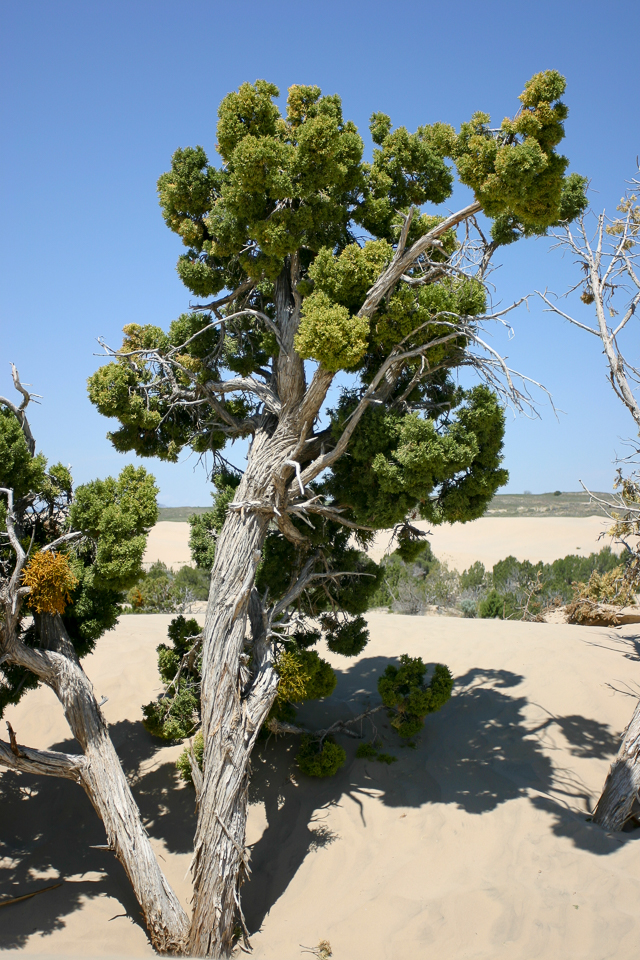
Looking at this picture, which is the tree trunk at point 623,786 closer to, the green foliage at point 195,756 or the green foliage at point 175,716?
the green foliage at point 195,756

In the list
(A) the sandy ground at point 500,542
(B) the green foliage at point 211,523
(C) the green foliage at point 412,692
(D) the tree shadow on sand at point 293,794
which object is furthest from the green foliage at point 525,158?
(A) the sandy ground at point 500,542

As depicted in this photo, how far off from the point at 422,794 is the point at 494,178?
22.7 ft

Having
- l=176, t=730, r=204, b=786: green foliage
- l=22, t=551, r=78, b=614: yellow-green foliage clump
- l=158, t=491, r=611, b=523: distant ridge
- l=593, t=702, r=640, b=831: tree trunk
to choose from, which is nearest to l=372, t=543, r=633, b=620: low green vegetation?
l=593, t=702, r=640, b=831: tree trunk

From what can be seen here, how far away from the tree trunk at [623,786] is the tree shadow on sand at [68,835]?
15.5ft

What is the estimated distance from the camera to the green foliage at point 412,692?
26.3 ft

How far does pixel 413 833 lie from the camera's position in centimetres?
689

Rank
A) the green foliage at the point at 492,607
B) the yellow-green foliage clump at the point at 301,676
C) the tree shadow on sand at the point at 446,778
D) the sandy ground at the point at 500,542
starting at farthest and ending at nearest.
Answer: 1. the sandy ground at the point at 500,542
2. the green foliage at the point at 492,607
3. the yellow-green foliage clump at the point at 301,676
4. the tree shadow on sand at the point at 446,778

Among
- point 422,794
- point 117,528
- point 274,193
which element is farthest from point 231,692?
point 274,193

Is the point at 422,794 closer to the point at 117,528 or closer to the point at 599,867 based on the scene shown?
the point at 599,867

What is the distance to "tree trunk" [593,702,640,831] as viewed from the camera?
623cm

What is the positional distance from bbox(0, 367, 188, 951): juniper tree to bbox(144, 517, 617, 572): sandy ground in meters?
21.6

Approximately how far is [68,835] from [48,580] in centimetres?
388

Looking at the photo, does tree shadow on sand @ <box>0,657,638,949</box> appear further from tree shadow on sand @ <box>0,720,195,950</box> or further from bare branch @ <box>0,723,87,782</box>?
bare branch @ <box>0,723,87,782</box>

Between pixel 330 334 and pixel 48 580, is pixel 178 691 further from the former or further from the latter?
pixel 330 334
